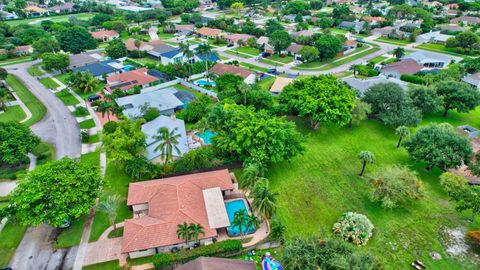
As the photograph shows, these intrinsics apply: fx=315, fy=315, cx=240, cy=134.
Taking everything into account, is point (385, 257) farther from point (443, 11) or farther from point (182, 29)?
point (443, 11)

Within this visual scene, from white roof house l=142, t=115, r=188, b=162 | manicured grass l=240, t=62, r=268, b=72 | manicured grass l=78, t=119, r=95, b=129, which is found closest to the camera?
white roof house l=142, t=115, r=188, b=162

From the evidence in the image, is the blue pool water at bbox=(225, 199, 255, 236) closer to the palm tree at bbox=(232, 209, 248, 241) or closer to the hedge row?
the palm tree at bbox=(232, 209, 248, 241)

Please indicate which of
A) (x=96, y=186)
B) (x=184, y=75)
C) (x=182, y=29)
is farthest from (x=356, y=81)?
(x=182, y=29)

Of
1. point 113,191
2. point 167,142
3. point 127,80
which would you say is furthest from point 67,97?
point 167,142

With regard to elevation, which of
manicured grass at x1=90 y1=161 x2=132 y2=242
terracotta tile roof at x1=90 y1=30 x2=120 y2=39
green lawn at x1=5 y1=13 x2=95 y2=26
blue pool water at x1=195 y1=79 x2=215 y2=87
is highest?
green lawn at x1=5 y1=13 x2=95 y2=26

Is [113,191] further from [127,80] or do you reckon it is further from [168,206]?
[127,80]

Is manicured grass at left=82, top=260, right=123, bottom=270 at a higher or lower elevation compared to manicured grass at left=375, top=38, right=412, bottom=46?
lower

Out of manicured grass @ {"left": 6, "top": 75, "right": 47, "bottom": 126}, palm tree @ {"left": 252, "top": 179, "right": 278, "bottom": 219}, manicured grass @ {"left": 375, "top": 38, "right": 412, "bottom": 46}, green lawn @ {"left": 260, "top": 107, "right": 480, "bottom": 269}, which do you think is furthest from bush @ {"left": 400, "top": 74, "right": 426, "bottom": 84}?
manicured grass @ {"left": 6, "top": 75, "right": 47, "bottom": 126}

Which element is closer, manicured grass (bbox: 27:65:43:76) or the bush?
the bush

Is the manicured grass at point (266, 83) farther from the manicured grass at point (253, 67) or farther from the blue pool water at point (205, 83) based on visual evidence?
the blue pool water at point (205, 83)
